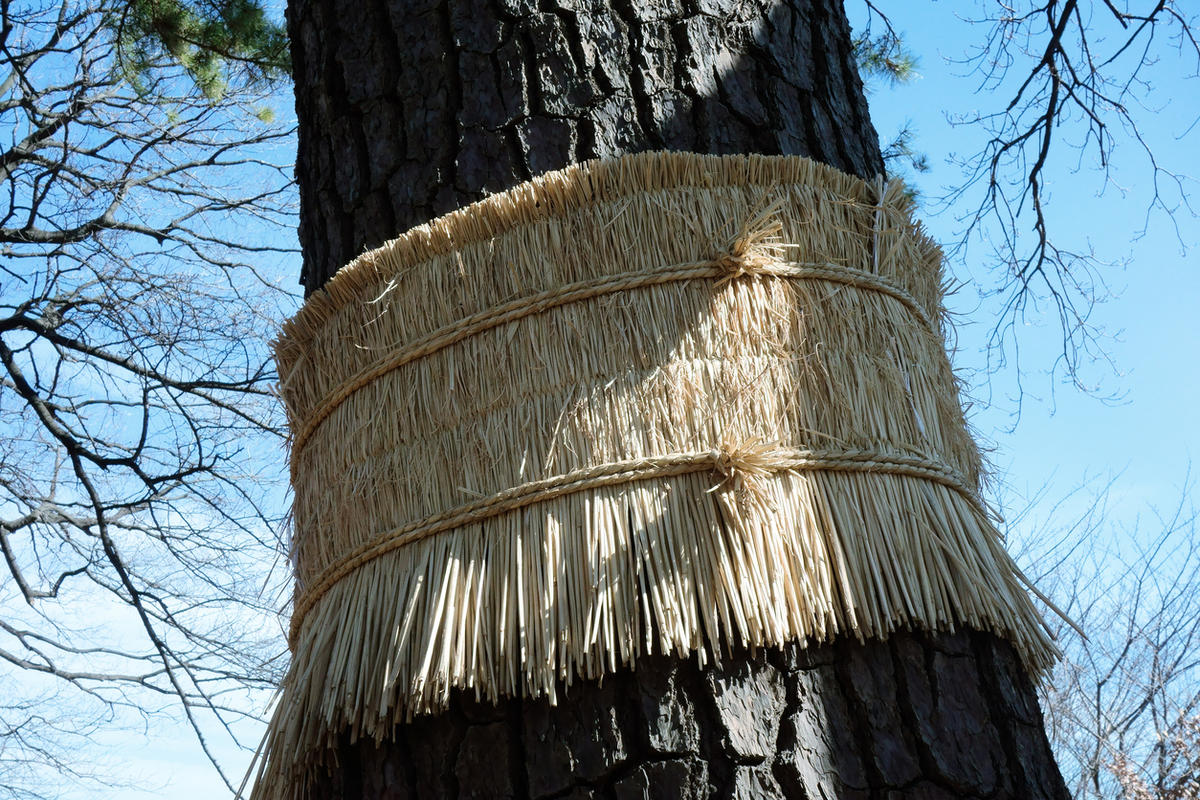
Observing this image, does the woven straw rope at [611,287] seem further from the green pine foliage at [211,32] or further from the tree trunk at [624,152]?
the green pine foliage at [211,32]

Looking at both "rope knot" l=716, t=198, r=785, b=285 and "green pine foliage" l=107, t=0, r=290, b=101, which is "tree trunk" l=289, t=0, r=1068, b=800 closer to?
"rope knot" l=716, t=198, r=785, b=285

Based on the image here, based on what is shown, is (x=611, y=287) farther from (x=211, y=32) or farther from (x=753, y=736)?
(x=211, y=32)

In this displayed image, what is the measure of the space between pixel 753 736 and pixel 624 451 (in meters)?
0.23

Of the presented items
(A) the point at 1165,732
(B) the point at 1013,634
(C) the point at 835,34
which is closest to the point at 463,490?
(B) the point at 1013,634

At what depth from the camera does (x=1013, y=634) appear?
0.85 metres

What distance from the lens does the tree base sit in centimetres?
74

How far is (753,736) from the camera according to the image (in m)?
0.75

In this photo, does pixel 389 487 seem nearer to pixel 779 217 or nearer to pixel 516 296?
pixel 516 296

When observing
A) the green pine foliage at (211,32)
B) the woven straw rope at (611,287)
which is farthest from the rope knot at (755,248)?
the green pine foliage at (211,32)

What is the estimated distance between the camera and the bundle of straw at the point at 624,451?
2.54 ft

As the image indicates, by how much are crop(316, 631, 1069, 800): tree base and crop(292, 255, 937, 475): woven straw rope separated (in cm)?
30

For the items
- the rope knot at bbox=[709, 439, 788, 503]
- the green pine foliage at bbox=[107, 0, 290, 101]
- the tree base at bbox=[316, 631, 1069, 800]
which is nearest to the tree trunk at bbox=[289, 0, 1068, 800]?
the tree base at bbox=[316, 631, 1069, 800]

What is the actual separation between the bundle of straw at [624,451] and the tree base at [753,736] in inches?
1.1

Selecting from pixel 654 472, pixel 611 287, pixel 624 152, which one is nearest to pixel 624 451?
pixel 654 472
